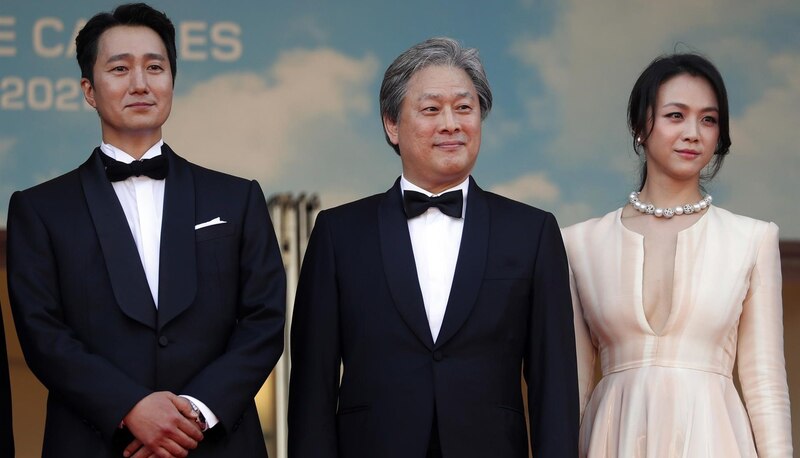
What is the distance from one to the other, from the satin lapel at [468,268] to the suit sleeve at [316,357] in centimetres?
30

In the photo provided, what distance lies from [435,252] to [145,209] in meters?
0.75

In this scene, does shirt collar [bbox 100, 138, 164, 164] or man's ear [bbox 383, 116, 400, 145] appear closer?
shirt collar [bbox 100, 138, 164, 164]

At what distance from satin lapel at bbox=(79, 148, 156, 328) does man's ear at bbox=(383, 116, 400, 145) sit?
2.56 feet

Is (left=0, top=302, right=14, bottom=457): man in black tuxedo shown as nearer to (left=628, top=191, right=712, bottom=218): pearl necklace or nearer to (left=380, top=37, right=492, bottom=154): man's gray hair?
(left=380, top=37, right=492, bottom=154): man's gray hair

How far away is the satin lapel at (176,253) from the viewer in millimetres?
3871

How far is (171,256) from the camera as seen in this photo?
391 cm

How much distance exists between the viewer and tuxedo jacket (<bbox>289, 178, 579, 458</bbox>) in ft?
12.9

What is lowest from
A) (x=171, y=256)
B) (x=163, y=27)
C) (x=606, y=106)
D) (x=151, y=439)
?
(x=151, y=439)

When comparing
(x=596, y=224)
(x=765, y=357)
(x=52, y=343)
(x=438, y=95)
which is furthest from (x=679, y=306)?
(x=52, y=343)

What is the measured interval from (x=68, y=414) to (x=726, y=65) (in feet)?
17.1

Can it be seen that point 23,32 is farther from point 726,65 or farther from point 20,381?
point 726,65

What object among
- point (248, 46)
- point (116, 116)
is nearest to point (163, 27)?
point (116, 116)

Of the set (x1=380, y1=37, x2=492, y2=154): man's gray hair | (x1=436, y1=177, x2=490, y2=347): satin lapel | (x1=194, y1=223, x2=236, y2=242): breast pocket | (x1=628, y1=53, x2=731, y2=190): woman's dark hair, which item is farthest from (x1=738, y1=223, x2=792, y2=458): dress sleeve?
(x1=194, y1=223, x2=236, y2=242): breast pocket

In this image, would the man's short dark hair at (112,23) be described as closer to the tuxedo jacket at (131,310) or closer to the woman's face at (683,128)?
the tuxedo jacket at (131,310)
